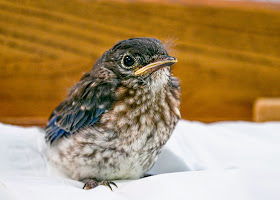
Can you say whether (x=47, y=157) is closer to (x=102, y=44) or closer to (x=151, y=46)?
(x=151, y=46)

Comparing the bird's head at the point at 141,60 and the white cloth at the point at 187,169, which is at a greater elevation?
the bird's head at the point at 141,60

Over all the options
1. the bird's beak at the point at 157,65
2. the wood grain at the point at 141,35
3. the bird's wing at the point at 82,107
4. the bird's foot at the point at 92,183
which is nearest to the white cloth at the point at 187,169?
the bird's foot at the point at 92,183

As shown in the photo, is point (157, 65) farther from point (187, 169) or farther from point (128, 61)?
point (187, 169)

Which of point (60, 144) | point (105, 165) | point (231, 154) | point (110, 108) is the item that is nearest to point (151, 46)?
point (110, 108)

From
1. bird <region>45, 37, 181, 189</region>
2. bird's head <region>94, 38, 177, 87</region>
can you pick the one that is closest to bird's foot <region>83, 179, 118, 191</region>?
bird <region>45, 37, 181, 189</region>

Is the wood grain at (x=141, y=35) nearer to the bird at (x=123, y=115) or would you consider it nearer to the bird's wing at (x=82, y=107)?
the bird's wing at (x=82, y=107)

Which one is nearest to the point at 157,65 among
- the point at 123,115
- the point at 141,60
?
the point at 141,60
